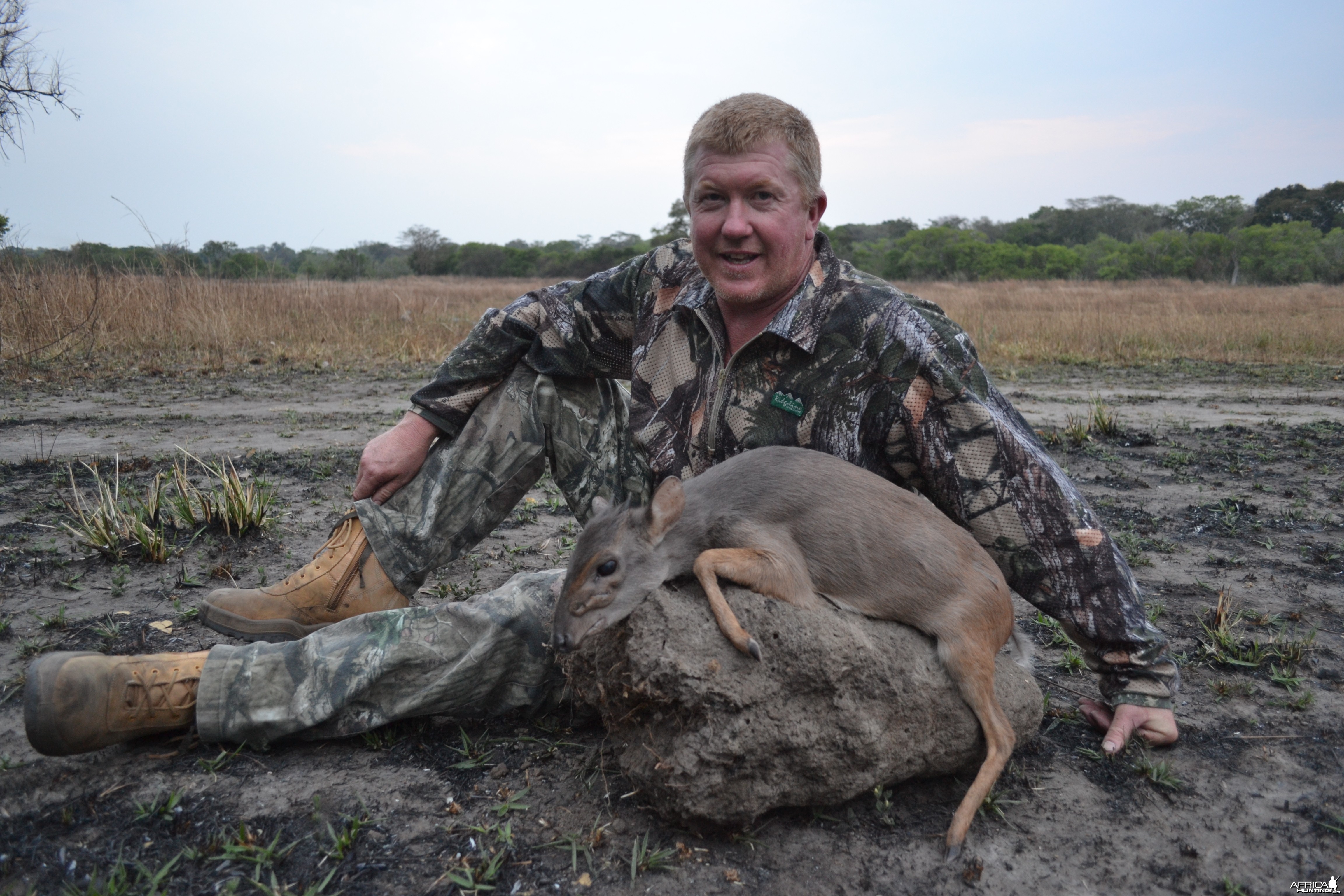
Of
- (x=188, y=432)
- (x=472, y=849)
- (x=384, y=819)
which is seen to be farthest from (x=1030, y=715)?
(x=188, y=432)

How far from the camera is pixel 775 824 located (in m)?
3.10

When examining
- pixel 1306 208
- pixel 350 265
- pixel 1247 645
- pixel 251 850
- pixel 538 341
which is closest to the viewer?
pixel 251 850

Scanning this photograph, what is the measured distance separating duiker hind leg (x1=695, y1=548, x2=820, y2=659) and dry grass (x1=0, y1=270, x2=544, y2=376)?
11169 millimetres

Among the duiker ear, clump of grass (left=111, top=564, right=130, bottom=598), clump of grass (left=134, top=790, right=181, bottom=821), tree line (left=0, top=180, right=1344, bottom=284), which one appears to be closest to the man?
clump of grass (left=134, top=790, right=181, bottom=821)

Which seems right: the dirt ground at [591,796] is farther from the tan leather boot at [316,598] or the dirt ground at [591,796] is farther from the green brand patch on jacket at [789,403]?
the green brand patch on jacket at [789,403]

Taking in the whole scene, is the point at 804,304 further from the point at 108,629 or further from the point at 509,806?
the point at 108,629

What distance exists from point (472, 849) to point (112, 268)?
623 inches

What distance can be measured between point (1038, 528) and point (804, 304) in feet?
4.44

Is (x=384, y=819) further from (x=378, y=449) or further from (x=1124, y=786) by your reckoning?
(x=1124, y=786)

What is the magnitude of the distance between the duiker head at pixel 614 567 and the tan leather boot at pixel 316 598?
139cm

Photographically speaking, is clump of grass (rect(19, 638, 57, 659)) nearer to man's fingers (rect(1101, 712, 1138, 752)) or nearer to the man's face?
the man's face

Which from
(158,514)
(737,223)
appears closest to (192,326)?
(158,514)

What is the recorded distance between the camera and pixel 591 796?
10.5ft

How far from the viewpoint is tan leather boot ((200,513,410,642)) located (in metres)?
3.99
